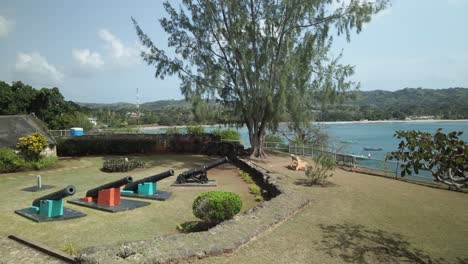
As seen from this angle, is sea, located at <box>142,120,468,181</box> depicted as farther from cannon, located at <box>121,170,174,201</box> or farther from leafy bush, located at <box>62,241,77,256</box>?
cannon, located at <box>121,170,174,201</box>

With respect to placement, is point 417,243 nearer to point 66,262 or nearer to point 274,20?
point 66,262

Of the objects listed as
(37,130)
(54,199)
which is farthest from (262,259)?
(37,130)

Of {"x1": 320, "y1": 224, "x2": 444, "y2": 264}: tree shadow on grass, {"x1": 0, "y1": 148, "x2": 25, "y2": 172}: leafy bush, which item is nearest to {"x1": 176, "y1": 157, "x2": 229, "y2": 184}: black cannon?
{"x1": 320, "y1": 224, "x2": 444, "y2": 264}: tree shadow on grass

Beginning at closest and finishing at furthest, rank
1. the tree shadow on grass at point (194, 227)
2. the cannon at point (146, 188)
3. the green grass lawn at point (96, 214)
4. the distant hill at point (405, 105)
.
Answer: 1. the green grass lawn at point (96, 214)
2. the tree shadow on grass at point (194, 227)
3. the cannon at point (146, 188)
4. the distant hill at point (405, 105)

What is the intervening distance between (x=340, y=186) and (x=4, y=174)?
54.7ft

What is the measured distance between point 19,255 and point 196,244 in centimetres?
362

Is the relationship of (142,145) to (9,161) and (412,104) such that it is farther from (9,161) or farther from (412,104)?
(412,104)

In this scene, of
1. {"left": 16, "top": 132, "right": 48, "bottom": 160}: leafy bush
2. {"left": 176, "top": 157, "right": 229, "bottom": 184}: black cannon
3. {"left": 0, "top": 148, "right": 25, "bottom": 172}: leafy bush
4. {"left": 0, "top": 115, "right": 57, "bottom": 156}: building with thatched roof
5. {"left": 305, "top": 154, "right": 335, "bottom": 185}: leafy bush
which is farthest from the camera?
{"left": 0, "top": 115, "right": 57, "bottom": 156}: building with thatched roof

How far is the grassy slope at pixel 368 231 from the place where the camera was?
606cm

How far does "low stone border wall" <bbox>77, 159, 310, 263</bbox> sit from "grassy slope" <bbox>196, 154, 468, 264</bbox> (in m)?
0.19

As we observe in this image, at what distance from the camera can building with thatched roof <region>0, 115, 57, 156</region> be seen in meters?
19.0

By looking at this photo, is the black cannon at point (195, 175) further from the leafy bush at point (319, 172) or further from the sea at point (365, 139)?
the sea at point (365, 139)

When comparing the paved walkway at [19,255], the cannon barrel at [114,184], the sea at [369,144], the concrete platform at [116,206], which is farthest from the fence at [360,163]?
the paved walkway at [19,255]

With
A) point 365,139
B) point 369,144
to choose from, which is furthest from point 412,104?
point 369,144
